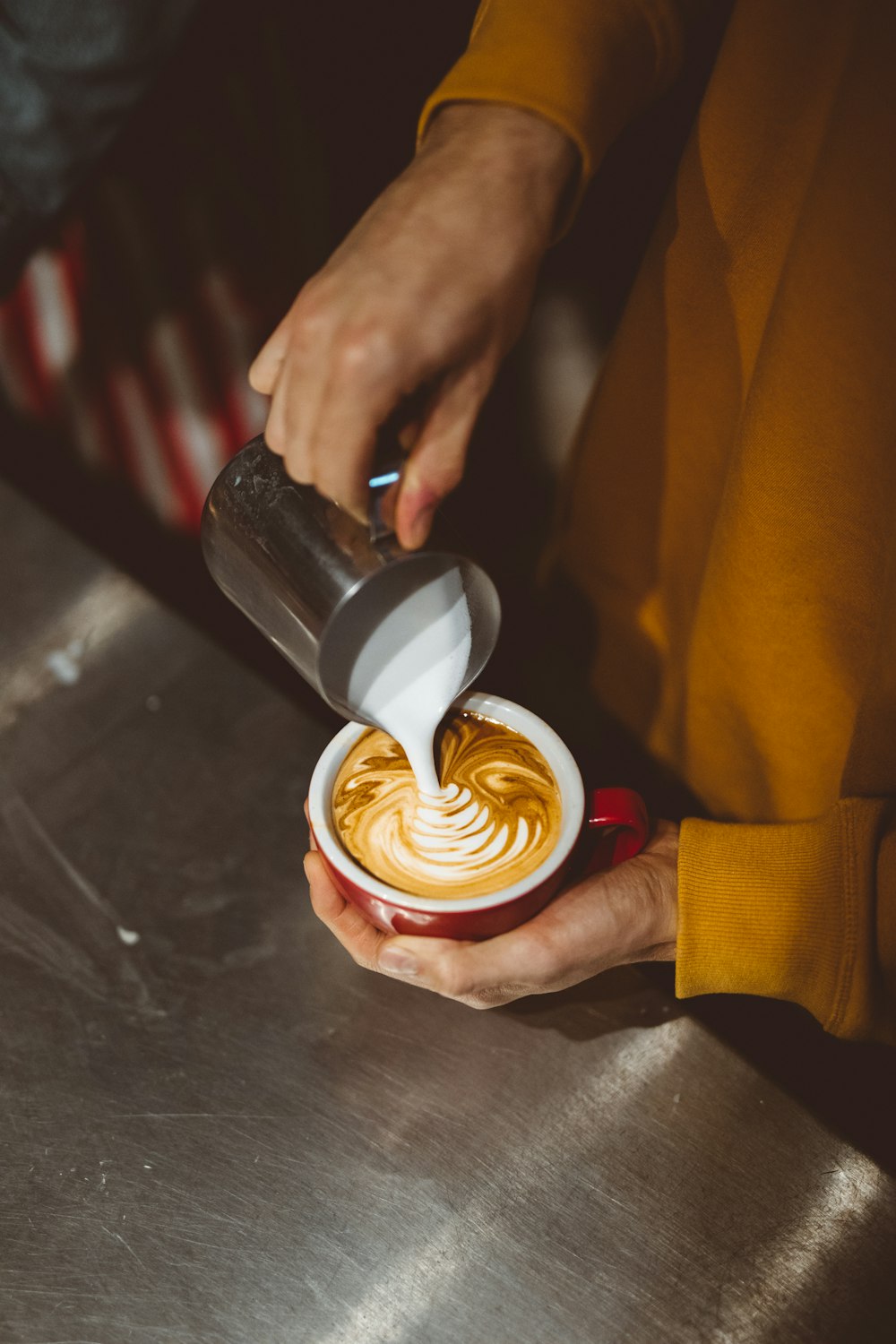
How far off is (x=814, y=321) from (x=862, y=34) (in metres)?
0.26

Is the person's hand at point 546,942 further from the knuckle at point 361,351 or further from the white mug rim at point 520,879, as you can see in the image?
the knuckle at point 361,351

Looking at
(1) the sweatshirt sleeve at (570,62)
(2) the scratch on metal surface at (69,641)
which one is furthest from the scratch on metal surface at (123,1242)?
(1) the sweatshirt sleeve at (570,62)

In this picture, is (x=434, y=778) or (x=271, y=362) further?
(x=434, y=778)

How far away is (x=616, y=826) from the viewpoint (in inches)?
44.9

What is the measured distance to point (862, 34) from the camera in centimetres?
97

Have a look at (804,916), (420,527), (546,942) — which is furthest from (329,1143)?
(420,527)

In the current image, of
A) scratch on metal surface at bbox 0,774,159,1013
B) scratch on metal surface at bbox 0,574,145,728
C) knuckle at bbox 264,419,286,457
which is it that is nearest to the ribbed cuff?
Result: knuckle at bbox 264,419,286,457

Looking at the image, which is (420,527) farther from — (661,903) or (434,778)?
(661,903)

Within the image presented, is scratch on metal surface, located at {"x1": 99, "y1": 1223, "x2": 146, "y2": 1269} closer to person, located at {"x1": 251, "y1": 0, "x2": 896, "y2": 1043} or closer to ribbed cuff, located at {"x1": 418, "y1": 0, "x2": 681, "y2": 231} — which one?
person, located at {"x1": 251, "y1": 0, "x2": 896, "y2": 1043}

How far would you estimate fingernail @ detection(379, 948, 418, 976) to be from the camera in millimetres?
997

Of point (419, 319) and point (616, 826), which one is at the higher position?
point (419, 319)

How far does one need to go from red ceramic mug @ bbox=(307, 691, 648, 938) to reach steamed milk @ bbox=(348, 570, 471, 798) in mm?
87

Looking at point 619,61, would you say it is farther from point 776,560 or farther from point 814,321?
point 776,560

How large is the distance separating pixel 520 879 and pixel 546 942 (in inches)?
2.7
